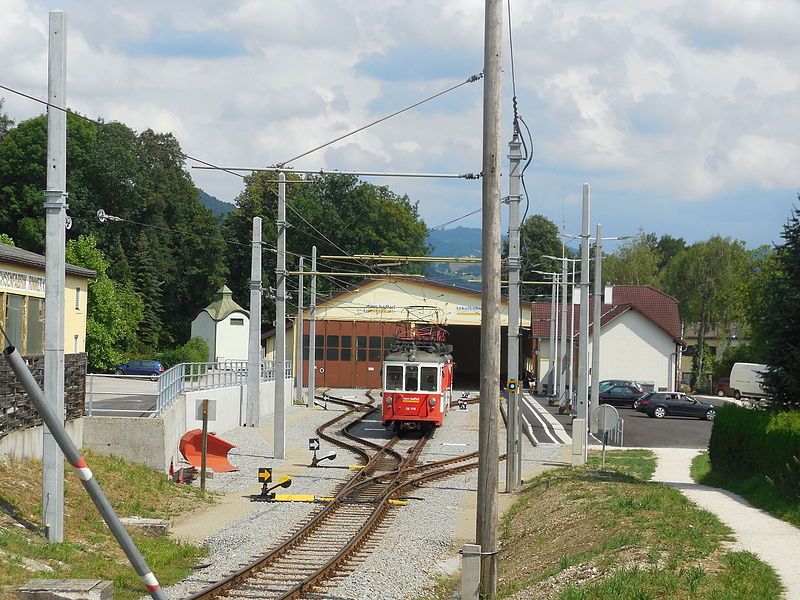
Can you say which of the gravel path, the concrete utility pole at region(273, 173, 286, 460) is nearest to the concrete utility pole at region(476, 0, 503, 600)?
the gravel path

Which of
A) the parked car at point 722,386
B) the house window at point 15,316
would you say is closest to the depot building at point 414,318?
the parked car at point 722,386

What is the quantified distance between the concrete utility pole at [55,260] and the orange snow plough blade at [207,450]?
29.9 ft

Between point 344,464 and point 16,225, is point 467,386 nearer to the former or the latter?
point 16,225

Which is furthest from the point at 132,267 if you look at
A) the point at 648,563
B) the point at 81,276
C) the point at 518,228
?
the point at 648,563

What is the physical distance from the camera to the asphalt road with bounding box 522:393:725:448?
36656mm

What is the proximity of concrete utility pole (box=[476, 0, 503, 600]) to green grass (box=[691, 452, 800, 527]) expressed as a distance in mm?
4655

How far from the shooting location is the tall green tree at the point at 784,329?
61.7 feet

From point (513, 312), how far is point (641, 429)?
21.3 m

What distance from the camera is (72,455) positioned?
6500 mm

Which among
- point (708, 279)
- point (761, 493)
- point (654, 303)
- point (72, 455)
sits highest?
point (708, 279)

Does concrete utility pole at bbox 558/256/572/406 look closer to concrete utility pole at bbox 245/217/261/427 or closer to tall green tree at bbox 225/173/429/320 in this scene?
concrete utility pole at bbox 245/217/261/427

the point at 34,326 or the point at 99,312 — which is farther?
the point at 99,312

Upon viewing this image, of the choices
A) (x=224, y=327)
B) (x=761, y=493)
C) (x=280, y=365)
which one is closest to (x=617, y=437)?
(x=280, y=365)

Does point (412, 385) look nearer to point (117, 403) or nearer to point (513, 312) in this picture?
point (117, 403)
